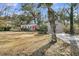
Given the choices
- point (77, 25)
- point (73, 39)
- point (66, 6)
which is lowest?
point (73, 39)

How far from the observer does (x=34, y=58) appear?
1.25 metres

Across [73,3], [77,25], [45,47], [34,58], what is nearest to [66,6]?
[73,3]

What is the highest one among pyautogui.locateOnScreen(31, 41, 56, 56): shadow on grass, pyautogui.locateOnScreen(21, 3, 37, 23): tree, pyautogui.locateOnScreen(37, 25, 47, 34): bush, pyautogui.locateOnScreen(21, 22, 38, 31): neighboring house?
pyautogui.locateOnScreen(21, 3, 37, 23): tree

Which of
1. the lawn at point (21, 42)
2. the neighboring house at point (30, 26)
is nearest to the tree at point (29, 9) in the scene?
the neighboring house at point (30, 26)

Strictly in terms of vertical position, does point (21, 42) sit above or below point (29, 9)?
below

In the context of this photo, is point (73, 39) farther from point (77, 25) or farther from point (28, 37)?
point (28, 37)

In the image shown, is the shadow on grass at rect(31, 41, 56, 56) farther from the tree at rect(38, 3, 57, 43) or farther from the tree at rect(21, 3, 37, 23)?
the tree at rect(21, 3, 37, 23)

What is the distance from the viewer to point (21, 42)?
1.26 meters

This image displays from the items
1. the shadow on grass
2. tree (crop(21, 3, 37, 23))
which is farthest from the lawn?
tree (crop(21, 3, 37, 23))

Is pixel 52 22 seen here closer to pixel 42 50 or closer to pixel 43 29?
pixel 43 29

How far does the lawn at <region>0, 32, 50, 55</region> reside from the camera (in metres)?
1.25

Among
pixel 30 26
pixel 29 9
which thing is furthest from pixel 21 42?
pixel 29 9

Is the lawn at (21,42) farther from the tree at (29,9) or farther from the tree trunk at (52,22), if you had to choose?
the tree at (29,9)

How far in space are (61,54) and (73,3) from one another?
394mm
